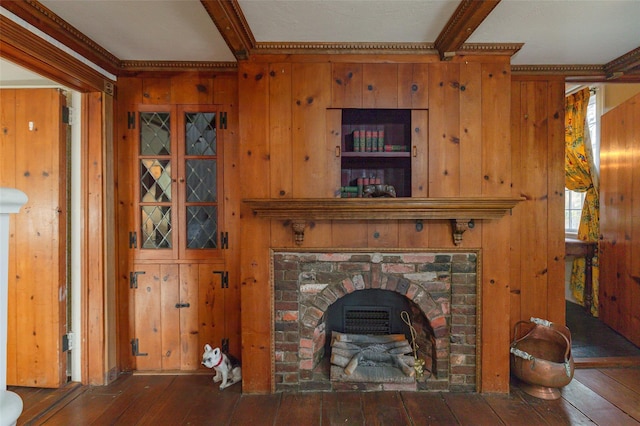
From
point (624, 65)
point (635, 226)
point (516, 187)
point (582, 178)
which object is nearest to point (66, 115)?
point (516, 187)

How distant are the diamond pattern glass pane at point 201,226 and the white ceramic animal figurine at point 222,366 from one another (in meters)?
0.74

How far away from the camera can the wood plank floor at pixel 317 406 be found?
6.13 ft

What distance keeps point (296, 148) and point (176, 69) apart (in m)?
1.12

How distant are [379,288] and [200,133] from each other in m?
1.74

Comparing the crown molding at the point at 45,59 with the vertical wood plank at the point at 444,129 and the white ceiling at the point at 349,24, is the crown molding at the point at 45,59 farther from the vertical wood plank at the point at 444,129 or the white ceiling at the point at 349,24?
the vertical wood plank at the point at 444,129

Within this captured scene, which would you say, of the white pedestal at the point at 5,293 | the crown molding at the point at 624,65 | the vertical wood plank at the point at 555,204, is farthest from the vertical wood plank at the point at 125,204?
the crown molding at the point at 624,65

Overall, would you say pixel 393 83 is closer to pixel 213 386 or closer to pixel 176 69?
pixel 176 69

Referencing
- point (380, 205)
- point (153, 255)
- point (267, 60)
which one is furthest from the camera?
point (153, 255)

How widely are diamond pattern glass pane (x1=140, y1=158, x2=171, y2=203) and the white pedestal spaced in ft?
6.17

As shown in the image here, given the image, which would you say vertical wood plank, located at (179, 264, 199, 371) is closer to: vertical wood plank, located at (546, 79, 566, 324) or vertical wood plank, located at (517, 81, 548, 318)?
vertical wood plank, located at (517, 81, 548, 318)

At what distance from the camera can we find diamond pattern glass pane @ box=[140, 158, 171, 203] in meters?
2.43

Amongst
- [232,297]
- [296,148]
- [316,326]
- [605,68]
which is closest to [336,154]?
[296,148]

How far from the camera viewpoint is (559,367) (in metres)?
2.03

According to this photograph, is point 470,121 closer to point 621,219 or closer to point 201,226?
point 621,219
